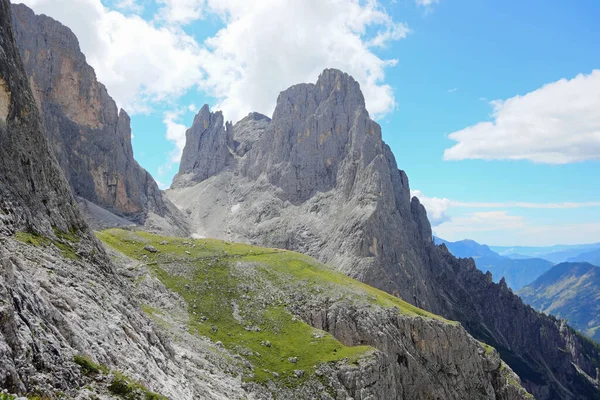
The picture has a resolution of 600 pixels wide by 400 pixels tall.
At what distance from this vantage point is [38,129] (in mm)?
45438

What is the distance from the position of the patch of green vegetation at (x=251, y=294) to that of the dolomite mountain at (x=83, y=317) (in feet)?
7.85

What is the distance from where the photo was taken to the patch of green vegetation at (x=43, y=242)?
3581 centimetres

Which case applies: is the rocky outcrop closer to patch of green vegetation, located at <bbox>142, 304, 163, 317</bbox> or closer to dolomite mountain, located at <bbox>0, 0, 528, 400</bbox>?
dolomite mountain, located at <bbox>0, 0, 528, 400</bbox>

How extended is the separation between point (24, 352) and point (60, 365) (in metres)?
2.29

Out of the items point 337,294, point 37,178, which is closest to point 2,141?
point 37,178

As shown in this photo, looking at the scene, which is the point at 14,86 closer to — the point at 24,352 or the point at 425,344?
the point at 24,352

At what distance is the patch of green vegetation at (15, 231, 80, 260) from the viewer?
117 feet

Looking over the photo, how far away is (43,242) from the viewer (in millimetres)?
37875

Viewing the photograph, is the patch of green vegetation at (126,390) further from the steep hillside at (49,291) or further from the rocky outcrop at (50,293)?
the rocky outcrop at (50,293)

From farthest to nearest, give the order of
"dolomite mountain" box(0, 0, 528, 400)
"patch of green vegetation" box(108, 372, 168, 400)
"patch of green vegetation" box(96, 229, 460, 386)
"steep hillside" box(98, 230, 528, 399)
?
"patch of green vegetation" box(96, 229, 460, 386) < "steep hillside" box(98, 230, 528, 399) < "patch of green vegetation" box(108, 372, 168, 400) < "dolomite mountain" box(0, 0, 528, 400)

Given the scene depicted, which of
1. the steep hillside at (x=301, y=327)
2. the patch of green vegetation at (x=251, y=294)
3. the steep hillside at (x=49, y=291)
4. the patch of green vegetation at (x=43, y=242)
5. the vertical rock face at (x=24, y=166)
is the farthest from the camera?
the patch of green vegetation at (x=251, y=294)

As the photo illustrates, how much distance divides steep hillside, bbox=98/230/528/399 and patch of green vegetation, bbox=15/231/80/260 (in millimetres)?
27794

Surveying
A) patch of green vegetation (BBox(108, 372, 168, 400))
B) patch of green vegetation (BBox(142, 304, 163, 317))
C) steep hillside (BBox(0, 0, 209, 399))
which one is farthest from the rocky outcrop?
patch of green vegetation (BBox(142, 304, 163, 317))

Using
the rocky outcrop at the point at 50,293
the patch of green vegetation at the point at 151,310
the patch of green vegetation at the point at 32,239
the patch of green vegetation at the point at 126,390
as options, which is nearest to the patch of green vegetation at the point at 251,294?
the patch of green vegetation at the point at 151,310
